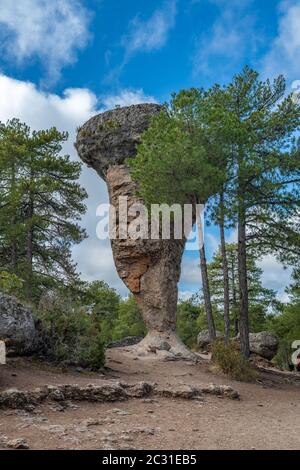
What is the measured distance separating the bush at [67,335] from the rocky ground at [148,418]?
25.8 inches

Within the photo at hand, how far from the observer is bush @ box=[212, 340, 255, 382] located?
13.7 meters

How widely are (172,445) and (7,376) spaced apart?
485 cm

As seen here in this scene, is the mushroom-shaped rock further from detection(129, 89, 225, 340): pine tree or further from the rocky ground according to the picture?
the rocky ground

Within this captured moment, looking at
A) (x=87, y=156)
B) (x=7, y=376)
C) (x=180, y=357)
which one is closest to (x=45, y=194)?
(x=87, y=156)

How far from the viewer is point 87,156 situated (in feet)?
73.6

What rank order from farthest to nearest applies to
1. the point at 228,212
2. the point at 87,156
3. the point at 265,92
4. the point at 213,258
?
the point at 213,258
the point at 87,156
the point at 265,92
the point at 228,212

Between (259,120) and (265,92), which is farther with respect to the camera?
(265,92)

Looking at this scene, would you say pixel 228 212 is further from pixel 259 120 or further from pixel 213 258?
pixel 213 258

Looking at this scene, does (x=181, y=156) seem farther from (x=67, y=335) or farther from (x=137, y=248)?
(x=137, y=248)

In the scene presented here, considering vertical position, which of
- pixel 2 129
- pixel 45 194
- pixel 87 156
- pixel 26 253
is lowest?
pixel 26 253

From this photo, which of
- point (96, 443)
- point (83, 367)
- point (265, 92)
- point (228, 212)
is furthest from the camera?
point (265, 92)

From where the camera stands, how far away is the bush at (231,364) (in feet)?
44.9

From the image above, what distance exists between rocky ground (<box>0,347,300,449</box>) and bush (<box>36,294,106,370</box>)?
66 cm

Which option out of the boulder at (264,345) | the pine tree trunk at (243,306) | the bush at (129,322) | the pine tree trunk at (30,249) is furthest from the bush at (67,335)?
the bush at (129,322)
